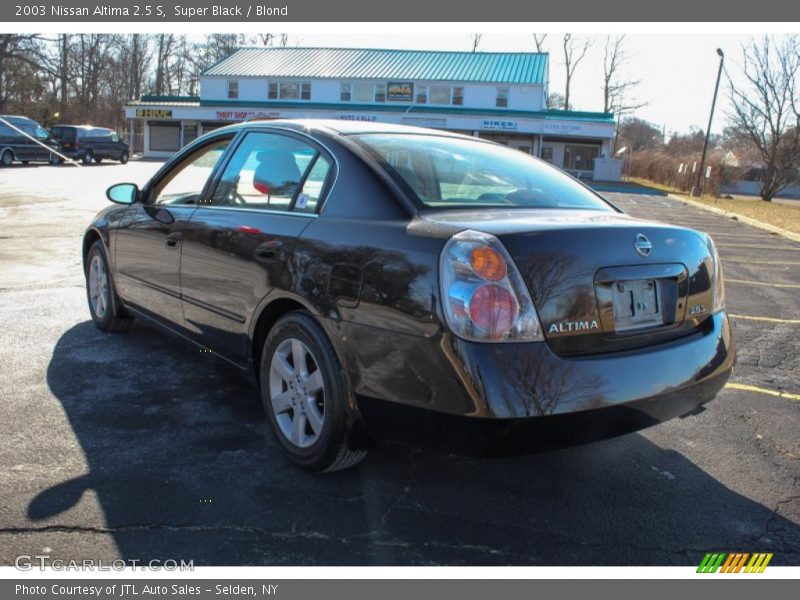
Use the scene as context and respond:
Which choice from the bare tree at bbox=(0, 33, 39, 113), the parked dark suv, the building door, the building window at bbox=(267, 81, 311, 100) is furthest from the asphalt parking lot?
the bare tree at bbox=(0, 33, 39, 113)

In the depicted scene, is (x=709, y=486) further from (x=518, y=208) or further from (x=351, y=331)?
(x=351, y=331)

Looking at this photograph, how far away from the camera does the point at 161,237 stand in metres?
4.22

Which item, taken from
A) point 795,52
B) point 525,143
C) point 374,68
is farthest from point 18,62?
point 795,52

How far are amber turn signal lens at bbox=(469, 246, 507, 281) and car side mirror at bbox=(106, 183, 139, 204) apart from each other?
122 inches

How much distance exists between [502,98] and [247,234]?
43.9m

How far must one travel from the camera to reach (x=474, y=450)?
2486 mm

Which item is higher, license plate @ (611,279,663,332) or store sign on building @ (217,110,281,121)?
store sign on building @ (217,110,281,121)

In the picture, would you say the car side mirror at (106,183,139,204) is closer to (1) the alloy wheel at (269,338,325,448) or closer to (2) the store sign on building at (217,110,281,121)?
(1) the alloy wheel at (269,338,325,448)

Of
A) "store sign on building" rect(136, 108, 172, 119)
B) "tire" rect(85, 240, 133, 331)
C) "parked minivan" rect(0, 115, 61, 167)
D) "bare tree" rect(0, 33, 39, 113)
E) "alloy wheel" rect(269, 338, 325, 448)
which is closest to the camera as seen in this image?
"alloy wheel" rect(269, 338, 325, 448)

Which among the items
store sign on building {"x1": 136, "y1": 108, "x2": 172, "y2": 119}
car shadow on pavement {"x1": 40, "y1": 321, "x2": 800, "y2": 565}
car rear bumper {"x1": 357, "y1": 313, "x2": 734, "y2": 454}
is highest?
store sign on building {"x1": 136, "y1": 108, "x2": 172, "y2": 119}

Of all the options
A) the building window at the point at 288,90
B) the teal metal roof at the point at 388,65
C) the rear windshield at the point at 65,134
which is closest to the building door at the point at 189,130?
the teal metal roof at the point at 388,65

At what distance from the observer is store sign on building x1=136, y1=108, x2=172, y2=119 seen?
47562 millimetres

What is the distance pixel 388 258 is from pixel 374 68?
154ft

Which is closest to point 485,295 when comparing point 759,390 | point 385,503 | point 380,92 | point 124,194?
point 385,503
